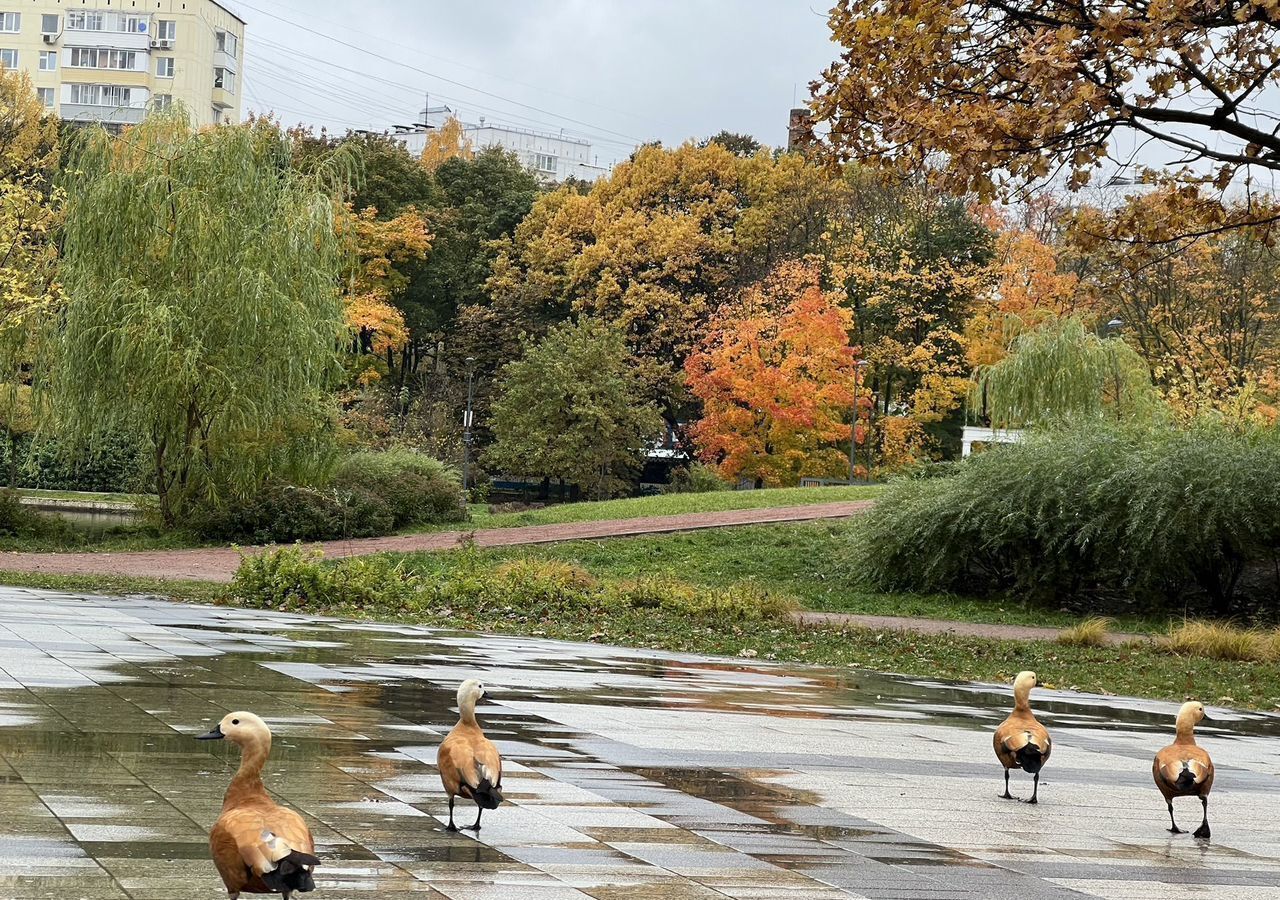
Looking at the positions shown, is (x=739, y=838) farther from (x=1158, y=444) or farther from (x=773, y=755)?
(x=1158, y=444)

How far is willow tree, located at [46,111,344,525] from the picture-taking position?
32562 millimetres

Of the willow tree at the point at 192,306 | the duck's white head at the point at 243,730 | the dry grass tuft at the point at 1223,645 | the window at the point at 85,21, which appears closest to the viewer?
the duck's white head at the point at 243,730

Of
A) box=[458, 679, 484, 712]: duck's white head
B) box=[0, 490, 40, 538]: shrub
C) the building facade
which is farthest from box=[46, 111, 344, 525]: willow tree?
the building facade

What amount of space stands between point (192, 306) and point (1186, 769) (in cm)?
2891

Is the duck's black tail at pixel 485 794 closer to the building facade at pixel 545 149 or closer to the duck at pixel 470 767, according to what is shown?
the duck at pixel 470 767

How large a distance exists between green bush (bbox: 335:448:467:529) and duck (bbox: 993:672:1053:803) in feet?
98.8

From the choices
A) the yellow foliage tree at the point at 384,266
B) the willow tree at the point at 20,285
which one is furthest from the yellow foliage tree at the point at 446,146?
the willow tree at the point at 20,285

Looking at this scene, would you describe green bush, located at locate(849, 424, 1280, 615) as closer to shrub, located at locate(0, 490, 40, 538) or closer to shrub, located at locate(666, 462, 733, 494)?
shrub, located at locate(0, 490, 40, 538)

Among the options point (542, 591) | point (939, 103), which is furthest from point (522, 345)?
point (939, 103)

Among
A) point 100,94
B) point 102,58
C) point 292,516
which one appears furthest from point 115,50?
point 292,516

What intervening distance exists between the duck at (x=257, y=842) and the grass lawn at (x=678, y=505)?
33.2 m

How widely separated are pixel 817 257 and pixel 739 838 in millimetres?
49630

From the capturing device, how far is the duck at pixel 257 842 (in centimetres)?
487

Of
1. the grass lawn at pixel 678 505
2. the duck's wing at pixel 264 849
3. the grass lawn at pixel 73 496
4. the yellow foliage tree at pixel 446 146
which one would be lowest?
the grass lawn at pixel 73 496
